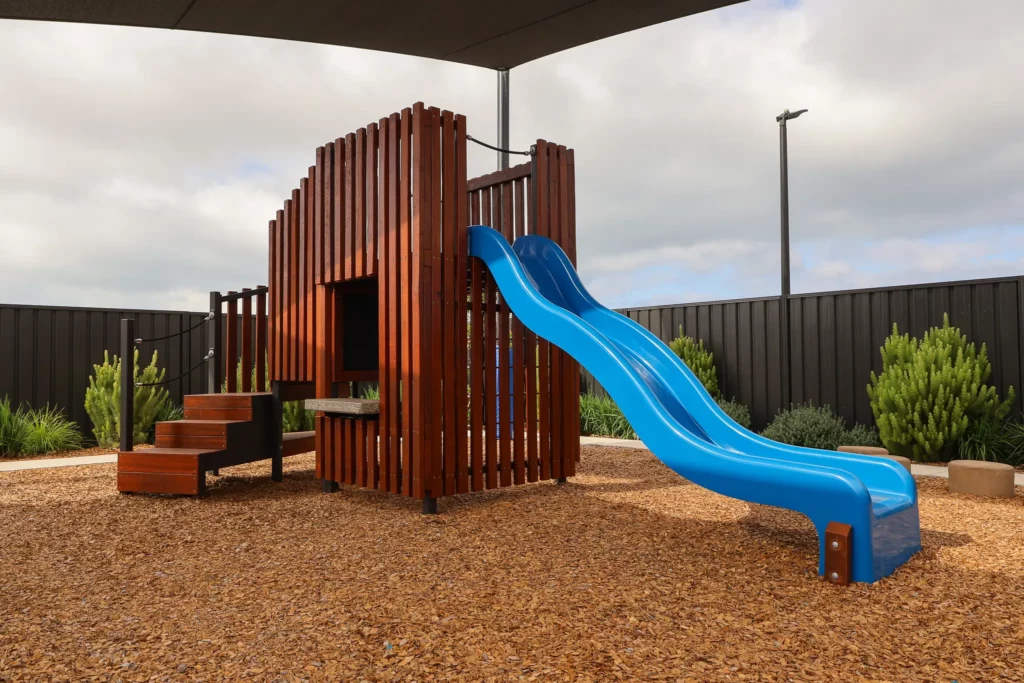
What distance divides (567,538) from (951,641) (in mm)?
2092

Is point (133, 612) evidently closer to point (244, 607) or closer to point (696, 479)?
point (244, 607)

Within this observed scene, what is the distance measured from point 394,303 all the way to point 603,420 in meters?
5.78

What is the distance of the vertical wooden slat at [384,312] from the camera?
215 inches

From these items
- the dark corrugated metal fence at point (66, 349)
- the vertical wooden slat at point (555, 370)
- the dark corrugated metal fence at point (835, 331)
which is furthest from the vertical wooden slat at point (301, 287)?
the dark corrugated metal fence at point (835, 331)

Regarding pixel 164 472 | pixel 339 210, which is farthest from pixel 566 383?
pixel 164 472

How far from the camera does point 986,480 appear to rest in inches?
232

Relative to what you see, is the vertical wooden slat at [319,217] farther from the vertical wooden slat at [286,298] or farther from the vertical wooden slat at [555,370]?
the vertical wooden slat at [555,370]

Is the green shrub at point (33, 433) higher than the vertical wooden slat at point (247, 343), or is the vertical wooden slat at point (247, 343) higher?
the vertical wooden slat at point (247, 343)

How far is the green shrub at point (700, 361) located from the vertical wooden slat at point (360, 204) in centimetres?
543

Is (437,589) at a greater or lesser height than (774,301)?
lesser

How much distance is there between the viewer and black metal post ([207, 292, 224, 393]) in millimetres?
7574

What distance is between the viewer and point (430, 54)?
1060 cm

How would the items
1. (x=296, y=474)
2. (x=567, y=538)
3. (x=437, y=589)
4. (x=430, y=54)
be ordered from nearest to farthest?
(x=437, y=589) < (x=567, y=538) < (x=296, y=474) < (x=430, y=54)

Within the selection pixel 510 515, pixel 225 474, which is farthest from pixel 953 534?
pixel 225 474
